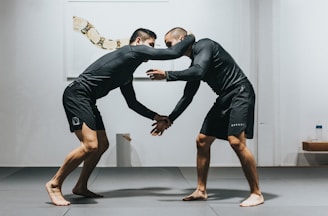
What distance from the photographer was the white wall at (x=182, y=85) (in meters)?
6.86

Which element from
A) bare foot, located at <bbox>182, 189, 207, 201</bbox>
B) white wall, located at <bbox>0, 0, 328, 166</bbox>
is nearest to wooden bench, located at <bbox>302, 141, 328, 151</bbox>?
white wall, located at <bbox>0, 0, 328, 166</bbox>

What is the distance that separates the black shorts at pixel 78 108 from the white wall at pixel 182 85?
2.73 meters

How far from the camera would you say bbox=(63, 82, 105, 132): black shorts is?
4062 mm

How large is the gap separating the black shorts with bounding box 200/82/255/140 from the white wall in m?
2.65

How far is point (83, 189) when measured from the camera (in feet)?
14.7

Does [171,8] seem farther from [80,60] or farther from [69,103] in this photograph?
[69,103]

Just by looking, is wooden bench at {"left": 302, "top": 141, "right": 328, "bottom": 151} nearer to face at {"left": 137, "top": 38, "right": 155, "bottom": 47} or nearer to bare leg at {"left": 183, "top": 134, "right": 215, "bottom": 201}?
bare leg at {"left": 183, "top": 134, "right": 215, "bottom": 201}

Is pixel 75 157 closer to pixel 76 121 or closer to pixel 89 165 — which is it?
pixel 76 121

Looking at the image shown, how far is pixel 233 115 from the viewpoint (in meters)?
4.08

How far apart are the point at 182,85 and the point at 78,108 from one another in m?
3.01

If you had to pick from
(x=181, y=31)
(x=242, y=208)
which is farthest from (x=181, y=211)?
(x=181, y=31)

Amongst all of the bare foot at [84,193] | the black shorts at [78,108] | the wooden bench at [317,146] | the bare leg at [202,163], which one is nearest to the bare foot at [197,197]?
the bare leg at [202,163]

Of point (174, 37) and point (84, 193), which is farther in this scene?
point (84, 193)

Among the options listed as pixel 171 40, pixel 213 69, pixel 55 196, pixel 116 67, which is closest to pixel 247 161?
pixel 213 69
